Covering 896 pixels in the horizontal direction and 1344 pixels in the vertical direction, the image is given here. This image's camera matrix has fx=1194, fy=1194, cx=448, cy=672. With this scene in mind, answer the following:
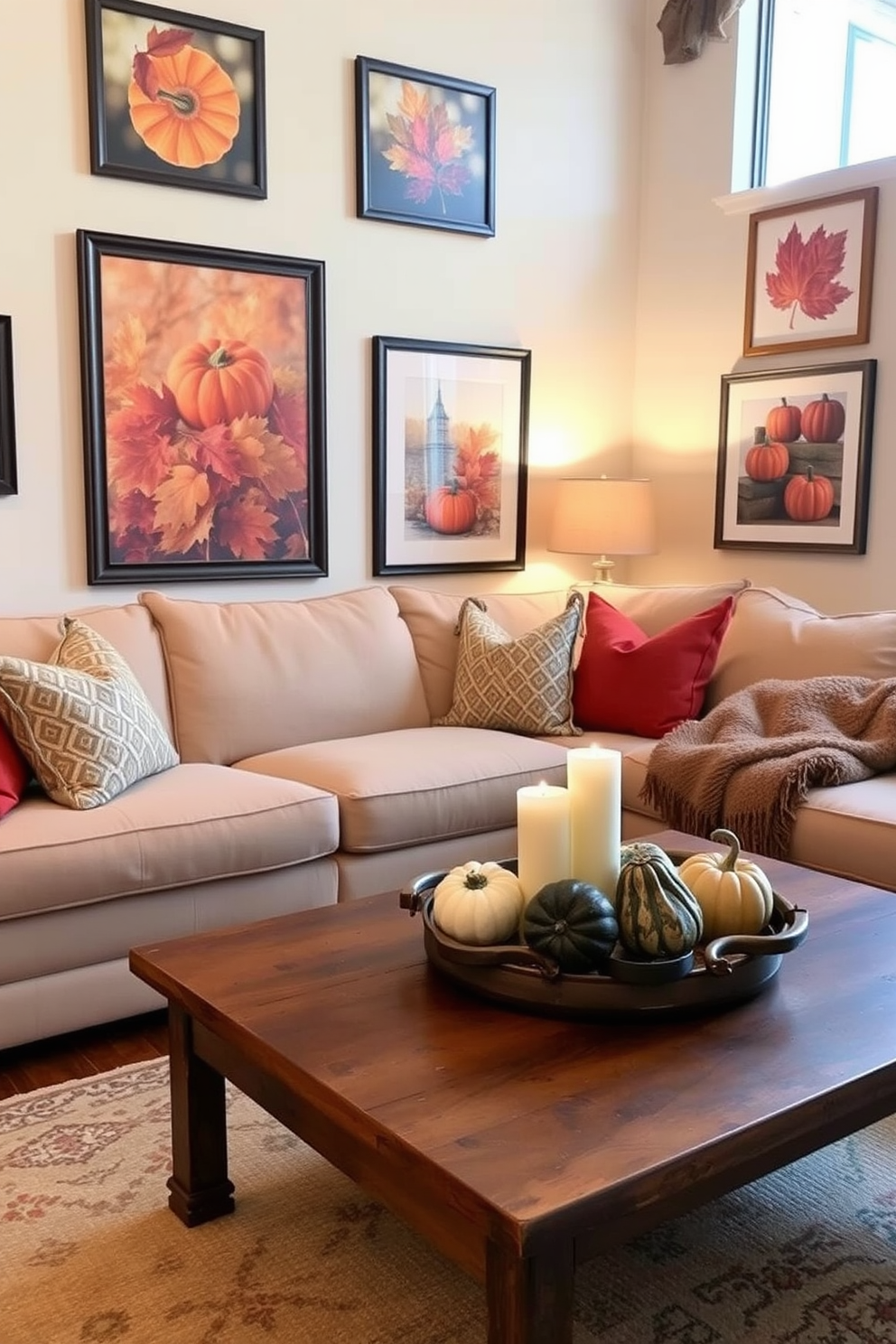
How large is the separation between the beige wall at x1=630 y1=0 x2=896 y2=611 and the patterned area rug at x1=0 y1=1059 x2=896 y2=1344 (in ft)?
7.58

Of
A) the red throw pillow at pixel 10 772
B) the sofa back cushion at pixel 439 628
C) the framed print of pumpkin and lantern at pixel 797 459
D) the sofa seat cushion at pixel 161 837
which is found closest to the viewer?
the sofa seat cushion at pixel 161 837

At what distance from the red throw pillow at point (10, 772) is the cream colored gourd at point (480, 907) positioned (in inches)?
45.3

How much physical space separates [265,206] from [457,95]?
841 millimetres

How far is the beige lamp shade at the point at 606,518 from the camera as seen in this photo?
4.04 meters

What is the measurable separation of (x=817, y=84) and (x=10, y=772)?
3389 mm

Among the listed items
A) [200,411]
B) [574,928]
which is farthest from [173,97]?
[574,928]

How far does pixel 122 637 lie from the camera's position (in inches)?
121

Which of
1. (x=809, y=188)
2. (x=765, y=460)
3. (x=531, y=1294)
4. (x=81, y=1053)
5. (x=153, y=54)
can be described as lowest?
(x=81, y=1053)

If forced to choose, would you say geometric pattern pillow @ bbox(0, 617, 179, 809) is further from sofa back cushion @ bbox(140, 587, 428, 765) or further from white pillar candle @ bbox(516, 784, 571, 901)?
white pillar candle @ bbox(516, 784, 571, 901)

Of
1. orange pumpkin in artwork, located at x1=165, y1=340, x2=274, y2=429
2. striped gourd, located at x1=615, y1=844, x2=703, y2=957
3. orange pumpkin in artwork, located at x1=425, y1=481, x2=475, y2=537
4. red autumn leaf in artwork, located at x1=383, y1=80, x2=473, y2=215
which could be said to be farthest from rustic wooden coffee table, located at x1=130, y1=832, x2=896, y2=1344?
red autumn leaf in artwork, located at x1=383, y1=80, x2=473, y2=215

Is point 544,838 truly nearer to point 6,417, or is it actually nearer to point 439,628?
point 439,628

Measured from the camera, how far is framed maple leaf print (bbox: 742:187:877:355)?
371 cm

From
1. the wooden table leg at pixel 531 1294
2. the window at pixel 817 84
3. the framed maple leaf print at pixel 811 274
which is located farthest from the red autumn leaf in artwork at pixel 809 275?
the wooden table leg at pixel 531 1294

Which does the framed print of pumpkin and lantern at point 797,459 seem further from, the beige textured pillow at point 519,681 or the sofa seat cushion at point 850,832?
the sofa seat cushion at point 850,832
